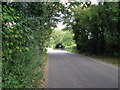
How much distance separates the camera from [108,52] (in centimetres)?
1560

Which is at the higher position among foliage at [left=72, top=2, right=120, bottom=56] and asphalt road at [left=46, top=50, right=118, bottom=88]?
foliage at [left=72, top=2, right=120, bottom=56]

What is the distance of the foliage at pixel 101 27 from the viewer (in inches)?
429

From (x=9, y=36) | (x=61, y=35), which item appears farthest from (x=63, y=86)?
(x=61, y=35)

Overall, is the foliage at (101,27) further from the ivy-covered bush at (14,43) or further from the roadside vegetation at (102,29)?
the ivy-covered bush at (14,43)

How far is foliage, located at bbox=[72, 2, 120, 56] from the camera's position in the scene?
10887 millimetres

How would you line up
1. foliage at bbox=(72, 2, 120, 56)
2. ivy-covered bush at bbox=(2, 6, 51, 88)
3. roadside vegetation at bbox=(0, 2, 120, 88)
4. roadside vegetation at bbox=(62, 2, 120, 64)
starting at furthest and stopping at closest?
foliage at bbox=(72, 2, 120, 56), roadside vegetation at bbox=(62, 2, 120, 64), roadside vegetation at bbox=(0, 2, 120, 88), ivy-covered bush at bbox=(2, 6, 51, 88)

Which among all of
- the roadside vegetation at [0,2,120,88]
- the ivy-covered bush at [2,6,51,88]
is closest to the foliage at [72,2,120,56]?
the roadside vegetation at [0,2,120,88]

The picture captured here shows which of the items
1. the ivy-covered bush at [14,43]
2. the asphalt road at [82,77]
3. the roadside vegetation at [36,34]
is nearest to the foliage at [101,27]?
the roadside vegetation at [36,34]

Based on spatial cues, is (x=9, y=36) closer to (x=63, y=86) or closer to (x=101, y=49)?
(x=63, y=86)

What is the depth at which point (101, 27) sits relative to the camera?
14430 millimetres

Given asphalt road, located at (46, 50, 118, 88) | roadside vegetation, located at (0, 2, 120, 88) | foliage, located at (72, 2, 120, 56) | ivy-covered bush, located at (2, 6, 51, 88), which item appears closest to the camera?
ivy-covered bush, located at (2, 6, 51, 88)

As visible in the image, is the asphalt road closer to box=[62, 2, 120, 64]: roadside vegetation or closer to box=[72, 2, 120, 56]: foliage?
box=[62, 2, 120, 64]: roadside vegetation

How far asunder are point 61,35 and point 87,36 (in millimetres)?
37681

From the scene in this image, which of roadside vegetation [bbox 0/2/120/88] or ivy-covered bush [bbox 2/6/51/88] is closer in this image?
ivy-covered bush [bbox 2/6/51/88]
